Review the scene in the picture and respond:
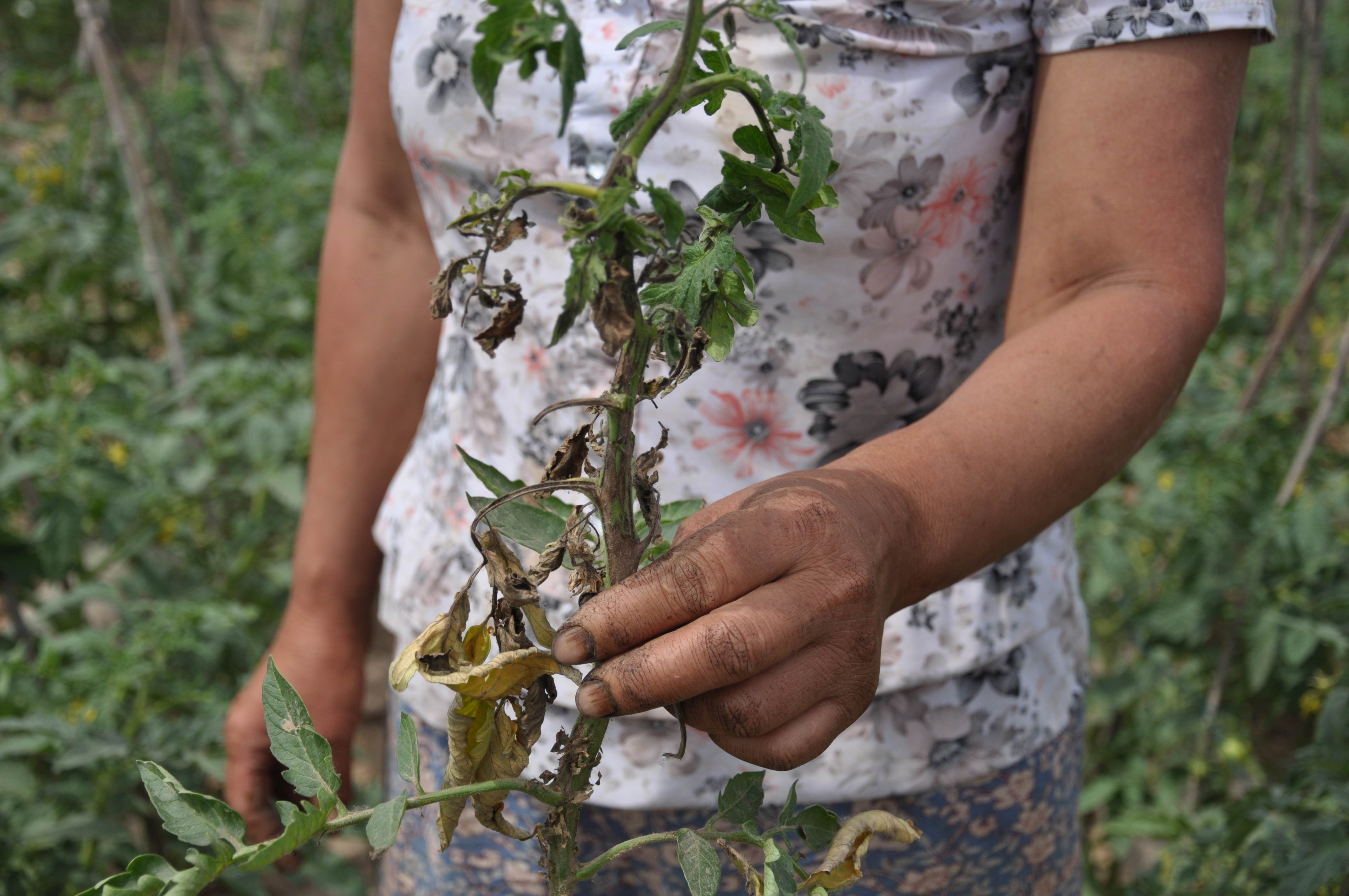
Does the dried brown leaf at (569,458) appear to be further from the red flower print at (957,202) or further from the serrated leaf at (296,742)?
the red flower print at (957,202)

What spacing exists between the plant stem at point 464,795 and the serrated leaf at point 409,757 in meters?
0.01

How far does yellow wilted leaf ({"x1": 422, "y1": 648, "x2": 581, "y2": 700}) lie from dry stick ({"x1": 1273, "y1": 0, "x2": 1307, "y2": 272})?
2701 millimetres

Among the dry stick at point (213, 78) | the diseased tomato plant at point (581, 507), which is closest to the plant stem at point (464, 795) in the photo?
the diseased tomato plant at point (581, 507)

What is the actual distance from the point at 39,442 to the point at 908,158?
1.75 m

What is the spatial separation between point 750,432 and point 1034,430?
29 cm

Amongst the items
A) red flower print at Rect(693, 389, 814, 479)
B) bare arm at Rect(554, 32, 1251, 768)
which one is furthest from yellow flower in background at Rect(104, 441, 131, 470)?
bare arm at Rect(554, 32, 1251, 768)

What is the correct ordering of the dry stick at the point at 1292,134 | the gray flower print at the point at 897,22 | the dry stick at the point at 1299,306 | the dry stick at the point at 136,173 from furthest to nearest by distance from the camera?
the dry stick at the point at 1292,134
the dry stick at the point at 136,173
the dry stick at the point at 1299,306
the gray flower print at the point at 897,22

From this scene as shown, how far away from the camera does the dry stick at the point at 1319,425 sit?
6.40 feet

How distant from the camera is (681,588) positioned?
0.65m

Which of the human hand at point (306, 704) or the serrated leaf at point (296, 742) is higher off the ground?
the serrated leaf at point (296, 742)

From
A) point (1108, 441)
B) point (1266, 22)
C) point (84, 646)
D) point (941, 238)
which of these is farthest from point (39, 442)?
point (1266, 22)

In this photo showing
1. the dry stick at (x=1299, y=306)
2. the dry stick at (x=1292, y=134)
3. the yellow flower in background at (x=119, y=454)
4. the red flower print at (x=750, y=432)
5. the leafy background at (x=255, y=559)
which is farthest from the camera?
the dry stick at (x=1292, y=134)

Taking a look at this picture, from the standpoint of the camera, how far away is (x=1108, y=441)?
0.88m

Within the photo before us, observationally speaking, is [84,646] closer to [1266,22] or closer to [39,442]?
[39,442]
